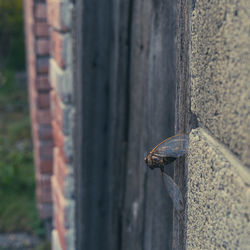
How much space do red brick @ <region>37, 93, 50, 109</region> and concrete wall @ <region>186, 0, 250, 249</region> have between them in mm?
2608

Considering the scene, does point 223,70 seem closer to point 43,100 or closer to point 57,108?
point 57,108

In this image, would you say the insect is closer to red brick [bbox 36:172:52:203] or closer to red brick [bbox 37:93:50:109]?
red brick [bbox 37:93:50:109]

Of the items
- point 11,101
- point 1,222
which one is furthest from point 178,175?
point 11,101

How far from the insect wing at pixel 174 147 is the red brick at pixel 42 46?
236cm

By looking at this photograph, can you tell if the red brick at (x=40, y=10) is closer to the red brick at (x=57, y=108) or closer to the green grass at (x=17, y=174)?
the red brick at (x=57, y=108)

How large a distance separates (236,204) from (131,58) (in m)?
1.08

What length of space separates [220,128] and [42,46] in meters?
2.62

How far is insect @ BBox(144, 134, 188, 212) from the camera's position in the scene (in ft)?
2.27

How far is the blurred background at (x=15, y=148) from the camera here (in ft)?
12.1

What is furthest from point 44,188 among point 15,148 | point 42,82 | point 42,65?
point 15,148

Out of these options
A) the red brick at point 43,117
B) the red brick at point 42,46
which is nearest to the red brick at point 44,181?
the red brick at point 43,117

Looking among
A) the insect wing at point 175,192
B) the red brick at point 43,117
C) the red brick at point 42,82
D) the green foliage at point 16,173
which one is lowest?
the green foliage at point 16,173

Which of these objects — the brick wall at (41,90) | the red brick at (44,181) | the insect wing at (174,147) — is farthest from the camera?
the red brick at (44,181)

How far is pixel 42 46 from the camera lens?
2.98 metres
